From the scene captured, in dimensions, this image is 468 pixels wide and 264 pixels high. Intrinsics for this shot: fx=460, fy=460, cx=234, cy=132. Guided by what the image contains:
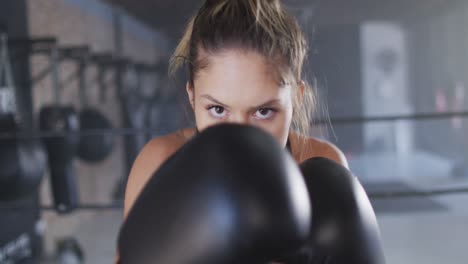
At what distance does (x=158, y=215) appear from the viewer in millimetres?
327

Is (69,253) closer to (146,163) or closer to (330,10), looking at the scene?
(146,163)

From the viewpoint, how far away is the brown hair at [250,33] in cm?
57

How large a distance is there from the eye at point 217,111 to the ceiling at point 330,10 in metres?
1.94

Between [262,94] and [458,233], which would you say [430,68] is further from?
[262,94]

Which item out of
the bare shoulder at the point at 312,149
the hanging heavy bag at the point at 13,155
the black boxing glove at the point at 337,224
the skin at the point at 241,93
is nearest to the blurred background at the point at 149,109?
the hanging heavy bag at the point at 13,155

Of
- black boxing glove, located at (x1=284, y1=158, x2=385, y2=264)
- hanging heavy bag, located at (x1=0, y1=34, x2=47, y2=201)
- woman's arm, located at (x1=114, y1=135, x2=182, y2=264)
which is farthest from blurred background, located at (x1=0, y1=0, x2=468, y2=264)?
black boxing glove, located at (x1=284, y1=158, x2=385, y2=264)

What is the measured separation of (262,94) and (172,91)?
3.12 meters

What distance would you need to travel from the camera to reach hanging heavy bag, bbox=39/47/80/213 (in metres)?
2.33

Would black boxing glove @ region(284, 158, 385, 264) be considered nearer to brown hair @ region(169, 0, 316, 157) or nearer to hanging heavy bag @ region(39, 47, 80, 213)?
brown hair @ region(169, 0, 316, 157)

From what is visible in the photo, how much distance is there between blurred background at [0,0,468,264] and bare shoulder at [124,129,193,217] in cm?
99

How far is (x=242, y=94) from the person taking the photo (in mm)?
525

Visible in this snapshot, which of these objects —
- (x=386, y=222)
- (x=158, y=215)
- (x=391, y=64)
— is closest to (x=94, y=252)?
(x=386, y=222)

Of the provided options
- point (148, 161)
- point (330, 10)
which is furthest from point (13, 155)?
point (330, 10)

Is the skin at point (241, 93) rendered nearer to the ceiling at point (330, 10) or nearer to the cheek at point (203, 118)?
the cheek at point (203, 118)
